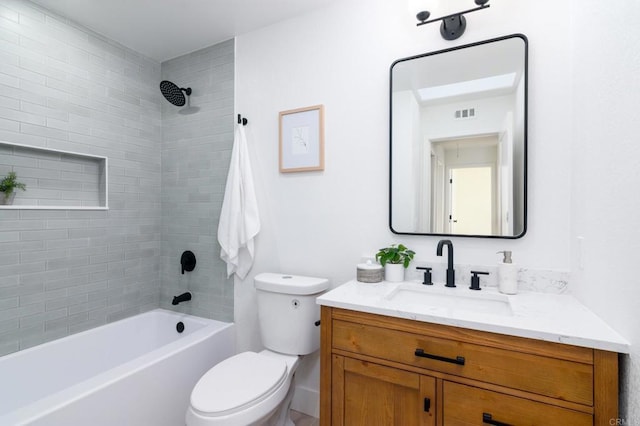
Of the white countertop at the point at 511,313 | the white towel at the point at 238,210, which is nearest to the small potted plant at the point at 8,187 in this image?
the white towel at the point at 238,210

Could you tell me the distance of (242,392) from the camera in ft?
4.38

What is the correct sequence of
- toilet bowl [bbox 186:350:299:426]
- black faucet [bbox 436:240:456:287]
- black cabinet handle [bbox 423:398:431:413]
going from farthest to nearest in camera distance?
1. black faucet [bbox 436:240:456:287]
2. toilet bowl [bbox 186:350:299:426]
3. black cabinet handle [bbox 423:398:431:413]

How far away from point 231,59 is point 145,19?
55 cm

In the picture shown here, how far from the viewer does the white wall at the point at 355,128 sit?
1383 millimetres

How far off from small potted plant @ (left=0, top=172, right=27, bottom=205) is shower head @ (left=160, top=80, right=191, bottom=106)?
1.02 meters

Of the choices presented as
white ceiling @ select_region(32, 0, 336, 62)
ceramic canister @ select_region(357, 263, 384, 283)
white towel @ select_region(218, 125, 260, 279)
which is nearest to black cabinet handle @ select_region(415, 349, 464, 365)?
ceramic canister @ select_region(357, 263, 384, 283)

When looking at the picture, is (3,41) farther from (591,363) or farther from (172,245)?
(591,363)

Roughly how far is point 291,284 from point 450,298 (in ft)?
2.64

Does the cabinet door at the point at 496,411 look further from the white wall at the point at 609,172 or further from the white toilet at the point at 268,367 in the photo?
the white toilet at the point at 268,367

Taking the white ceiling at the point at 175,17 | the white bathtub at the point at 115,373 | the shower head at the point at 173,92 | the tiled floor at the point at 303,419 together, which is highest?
the white ceiling at the point at 175,17

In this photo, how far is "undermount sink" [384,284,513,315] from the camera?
4.36 ft

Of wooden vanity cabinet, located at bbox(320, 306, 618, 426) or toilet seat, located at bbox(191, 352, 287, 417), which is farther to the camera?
toilet seat, located at bbox(191, 352, 287, 417)

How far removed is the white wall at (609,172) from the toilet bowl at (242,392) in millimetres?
1224

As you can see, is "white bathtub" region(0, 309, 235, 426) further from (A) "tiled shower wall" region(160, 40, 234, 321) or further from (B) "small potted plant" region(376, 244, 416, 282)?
(B) "small potted plant" region(376, 244, 416, 282)
